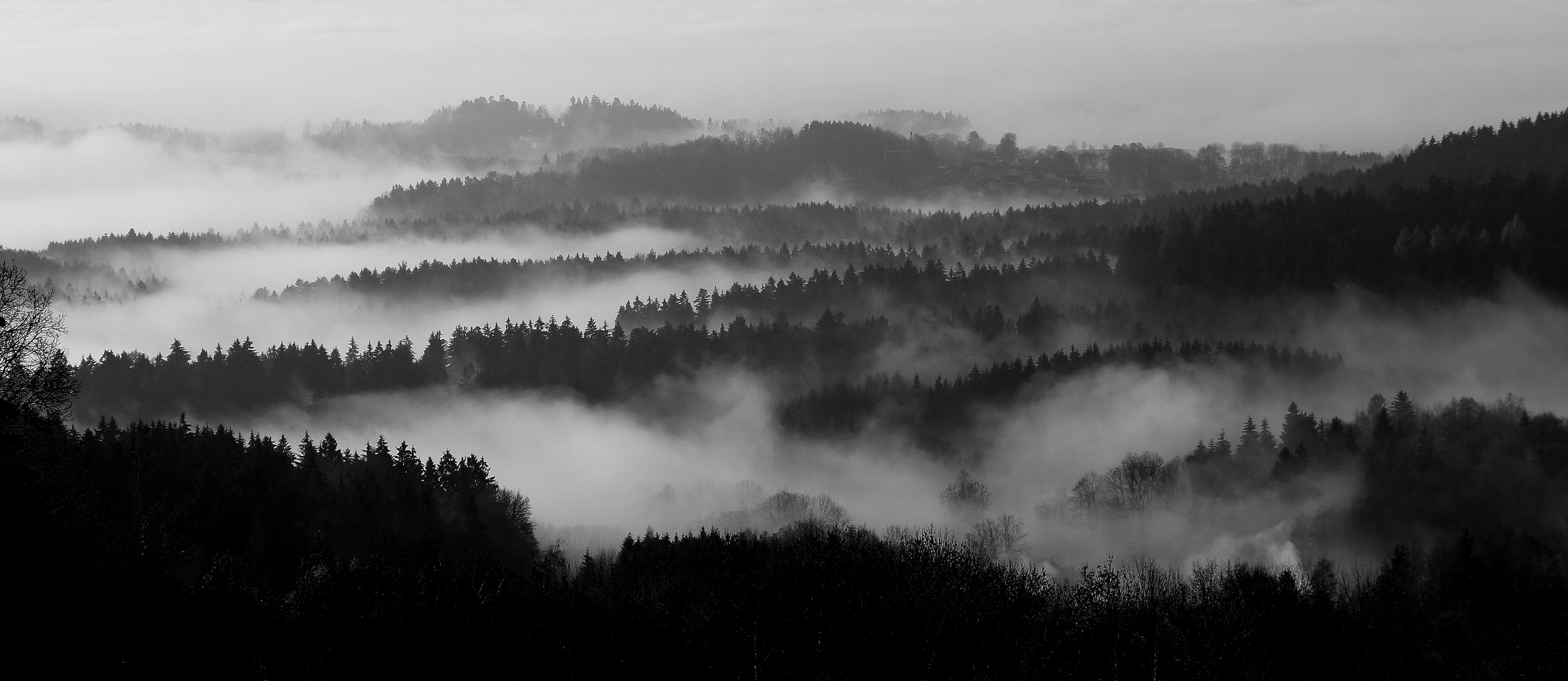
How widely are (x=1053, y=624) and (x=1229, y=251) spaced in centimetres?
14685

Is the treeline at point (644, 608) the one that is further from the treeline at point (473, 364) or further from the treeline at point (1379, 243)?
the treeline at point (1379, 243)

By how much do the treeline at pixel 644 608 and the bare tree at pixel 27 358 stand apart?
681 millimetres

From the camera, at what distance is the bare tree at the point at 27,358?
26.1 metres

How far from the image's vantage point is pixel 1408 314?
157 meters

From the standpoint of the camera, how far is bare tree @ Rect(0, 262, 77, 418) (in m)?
26.1

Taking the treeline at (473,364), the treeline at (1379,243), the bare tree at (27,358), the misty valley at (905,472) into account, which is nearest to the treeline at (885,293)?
the misty valley at (905,472)

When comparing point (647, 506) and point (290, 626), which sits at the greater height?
point (290, 626)

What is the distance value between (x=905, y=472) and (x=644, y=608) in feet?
296

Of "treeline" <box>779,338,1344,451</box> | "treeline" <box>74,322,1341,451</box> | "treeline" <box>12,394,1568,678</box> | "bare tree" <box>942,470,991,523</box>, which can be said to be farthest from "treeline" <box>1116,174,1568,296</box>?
"treeline" <box>12,394,1568,678</box>

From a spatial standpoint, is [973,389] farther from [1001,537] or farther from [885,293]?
[885,293]

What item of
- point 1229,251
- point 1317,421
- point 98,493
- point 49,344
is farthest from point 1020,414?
point 49,344

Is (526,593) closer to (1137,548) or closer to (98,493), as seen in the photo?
(98,493)

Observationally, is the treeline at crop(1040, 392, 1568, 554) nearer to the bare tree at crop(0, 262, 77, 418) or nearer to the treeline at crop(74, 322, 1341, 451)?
the treeline at crop(74, 322, 1341, 451)

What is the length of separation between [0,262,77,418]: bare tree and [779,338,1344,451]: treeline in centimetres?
10850
